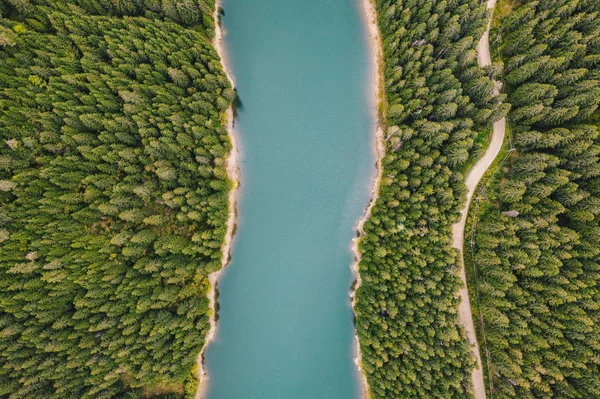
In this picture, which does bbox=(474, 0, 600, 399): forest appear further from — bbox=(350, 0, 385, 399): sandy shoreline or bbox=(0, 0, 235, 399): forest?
bbox=(0, 0, 235, 399): forest

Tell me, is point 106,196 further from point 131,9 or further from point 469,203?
point 469,203

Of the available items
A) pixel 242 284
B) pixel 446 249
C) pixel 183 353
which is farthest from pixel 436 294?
pixel 183 353

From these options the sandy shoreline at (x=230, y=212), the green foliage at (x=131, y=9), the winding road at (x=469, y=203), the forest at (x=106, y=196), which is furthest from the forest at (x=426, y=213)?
the green foliage at (x=131, y=9)

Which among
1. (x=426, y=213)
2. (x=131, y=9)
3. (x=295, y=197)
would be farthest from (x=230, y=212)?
(x=131, y=9)

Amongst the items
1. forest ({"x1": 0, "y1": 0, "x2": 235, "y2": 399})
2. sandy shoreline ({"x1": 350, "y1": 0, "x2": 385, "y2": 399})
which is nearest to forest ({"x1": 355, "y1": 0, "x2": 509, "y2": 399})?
sandy shoreline ({"x1": 350, "y1": 0, "x2": 385, "y2": 399})

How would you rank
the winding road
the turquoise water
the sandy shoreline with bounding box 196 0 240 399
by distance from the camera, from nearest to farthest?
the winding road
the sandy shoreline with bounding box 196 0 240 399
the turquoise water
